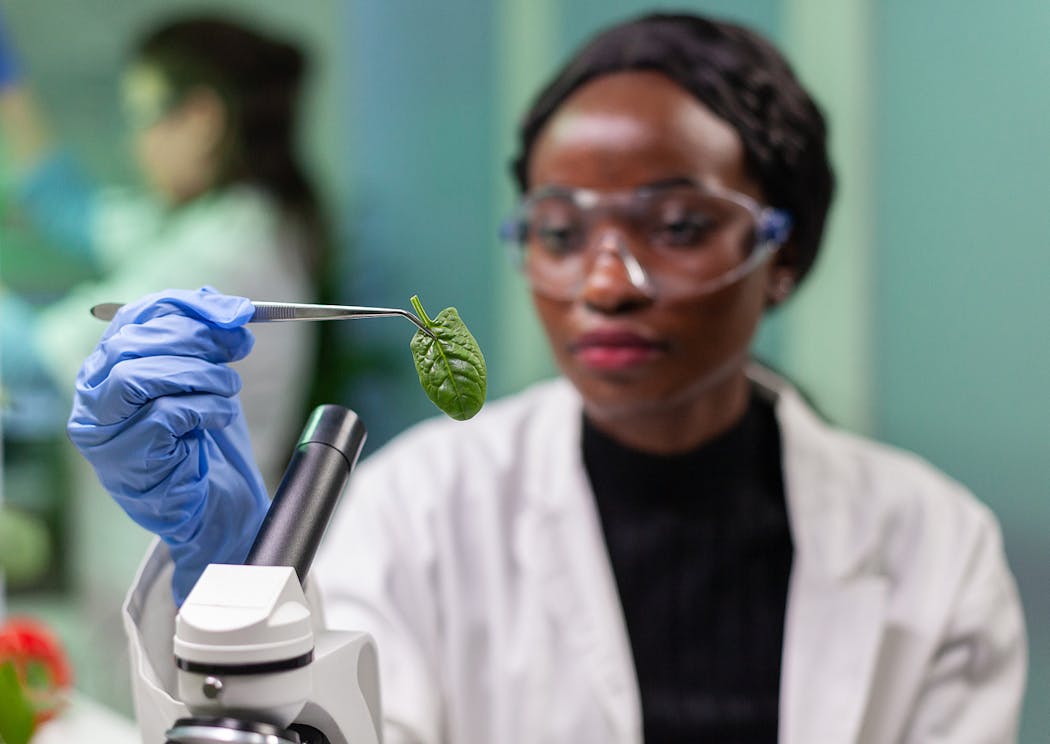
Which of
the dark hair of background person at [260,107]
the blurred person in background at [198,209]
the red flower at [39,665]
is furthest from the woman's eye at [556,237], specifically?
the dark hair of background person at [260,107]

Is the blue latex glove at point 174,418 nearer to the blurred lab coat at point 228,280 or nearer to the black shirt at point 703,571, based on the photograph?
the black shirt at point 703,571

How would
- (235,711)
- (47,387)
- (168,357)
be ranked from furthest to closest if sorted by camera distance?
(47,387)
(168,357)
(235,711)

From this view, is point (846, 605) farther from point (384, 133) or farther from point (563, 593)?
point (384, 133)

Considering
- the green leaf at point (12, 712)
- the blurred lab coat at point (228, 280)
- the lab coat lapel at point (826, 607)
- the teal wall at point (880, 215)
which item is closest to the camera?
the green leaf at point (12, 712)

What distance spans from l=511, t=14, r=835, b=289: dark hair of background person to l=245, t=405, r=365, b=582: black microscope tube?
50cm

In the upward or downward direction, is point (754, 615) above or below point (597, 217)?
below

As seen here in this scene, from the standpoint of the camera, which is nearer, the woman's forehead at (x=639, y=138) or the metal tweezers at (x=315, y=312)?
the metal tweezers at (x=315, y=312)

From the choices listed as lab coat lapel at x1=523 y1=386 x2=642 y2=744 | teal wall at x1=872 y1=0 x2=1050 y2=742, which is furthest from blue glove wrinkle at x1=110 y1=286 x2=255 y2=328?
teal wall at x1=872 y1=0 x2=1050 y2=742

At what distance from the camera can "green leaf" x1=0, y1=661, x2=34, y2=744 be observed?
81cm

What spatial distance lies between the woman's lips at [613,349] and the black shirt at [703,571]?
0.17 meters

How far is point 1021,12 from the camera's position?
1024 millimetres

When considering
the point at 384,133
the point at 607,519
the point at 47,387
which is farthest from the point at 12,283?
the point at 607,519

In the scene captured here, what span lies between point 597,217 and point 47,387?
4.26 ft

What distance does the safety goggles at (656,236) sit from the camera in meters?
0.95
